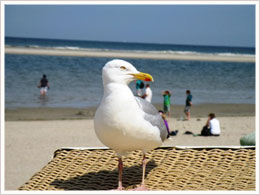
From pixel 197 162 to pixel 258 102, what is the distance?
86cm

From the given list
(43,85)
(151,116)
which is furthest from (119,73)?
(43,85)

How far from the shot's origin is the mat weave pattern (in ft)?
11.5

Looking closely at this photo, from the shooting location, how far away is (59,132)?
409 inches

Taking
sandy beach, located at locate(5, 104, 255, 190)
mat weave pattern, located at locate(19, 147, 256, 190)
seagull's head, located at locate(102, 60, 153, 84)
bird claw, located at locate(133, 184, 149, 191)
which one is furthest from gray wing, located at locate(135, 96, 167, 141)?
sandy beach, located at locate(5, 104, 255, 190)

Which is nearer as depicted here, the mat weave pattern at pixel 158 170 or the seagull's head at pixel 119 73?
the seagull's head at pixel 119 73

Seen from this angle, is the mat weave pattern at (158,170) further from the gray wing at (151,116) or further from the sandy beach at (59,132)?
the sandy beach at (59,132)

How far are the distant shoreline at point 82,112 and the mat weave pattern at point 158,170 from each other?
8.76 meters

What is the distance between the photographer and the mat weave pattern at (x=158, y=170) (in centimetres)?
351

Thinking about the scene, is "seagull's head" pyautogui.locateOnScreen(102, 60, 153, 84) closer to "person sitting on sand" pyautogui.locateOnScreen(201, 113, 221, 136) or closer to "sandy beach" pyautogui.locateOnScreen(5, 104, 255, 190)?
"sandy beach" pyautogui.locateOnScreen(5, 104, 255, 190)

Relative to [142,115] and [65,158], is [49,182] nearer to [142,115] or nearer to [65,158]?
[65,158]

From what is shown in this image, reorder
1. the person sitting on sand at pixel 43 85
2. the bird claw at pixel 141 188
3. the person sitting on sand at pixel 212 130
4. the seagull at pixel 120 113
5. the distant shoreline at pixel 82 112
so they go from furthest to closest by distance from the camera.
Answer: the person sitting on sand at pixel 43 85
the distant shoreline at pixel 82 112
the person sitting on sand at pixel 212 130
the bird claw at pixel 141 188
the seagull at pixel 120 113

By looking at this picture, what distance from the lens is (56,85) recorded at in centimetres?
2030

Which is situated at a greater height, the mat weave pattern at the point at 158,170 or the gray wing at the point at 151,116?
the gray wing at the point at 151,116

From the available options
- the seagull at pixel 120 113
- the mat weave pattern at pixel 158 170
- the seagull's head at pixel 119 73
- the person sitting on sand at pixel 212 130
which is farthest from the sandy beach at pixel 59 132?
the seagull's head at pixel 119 73
